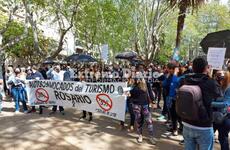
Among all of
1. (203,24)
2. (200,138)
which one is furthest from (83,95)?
(203,24)

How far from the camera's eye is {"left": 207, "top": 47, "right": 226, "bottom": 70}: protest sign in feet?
22.2

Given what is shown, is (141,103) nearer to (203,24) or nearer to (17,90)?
(17,90)

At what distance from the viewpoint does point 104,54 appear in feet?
41.0

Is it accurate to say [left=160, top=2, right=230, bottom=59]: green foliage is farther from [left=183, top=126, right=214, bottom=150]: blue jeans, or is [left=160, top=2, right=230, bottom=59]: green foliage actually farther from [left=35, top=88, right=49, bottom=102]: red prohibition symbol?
[left=183, top=126, right=214, bottom=150]: blue jeans

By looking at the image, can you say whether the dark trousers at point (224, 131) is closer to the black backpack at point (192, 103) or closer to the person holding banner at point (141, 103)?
the black backpack at point (192, 103)

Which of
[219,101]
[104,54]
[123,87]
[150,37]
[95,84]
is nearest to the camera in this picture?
[219,101]

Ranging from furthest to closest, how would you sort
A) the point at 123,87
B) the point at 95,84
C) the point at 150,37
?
1. the point at 150,37
2. the point at 95,84
3. the point at 123,87

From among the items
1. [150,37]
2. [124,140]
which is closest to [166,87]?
[124,140]

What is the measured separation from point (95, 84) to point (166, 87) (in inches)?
81.1

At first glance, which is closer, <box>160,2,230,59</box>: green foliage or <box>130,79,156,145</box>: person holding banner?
<box>130,79,156,145</box>: person holding banner

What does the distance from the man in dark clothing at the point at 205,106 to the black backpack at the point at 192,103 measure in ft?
0.17

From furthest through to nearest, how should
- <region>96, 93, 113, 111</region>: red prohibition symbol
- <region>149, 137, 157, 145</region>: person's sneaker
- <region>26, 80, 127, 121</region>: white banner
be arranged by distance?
<region>96, 93, 113, 111</region>: red prohibition symbol < <region>26, 80, 127, 121</region>: white banner < <region>149, 137, 157, 145</region>: person's sneaker

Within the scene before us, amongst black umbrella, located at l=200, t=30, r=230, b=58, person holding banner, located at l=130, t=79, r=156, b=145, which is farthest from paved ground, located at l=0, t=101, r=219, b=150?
black umbrella, located at l=200, t=30, r=230, b=58

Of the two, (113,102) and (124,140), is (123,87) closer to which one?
(113,102)
